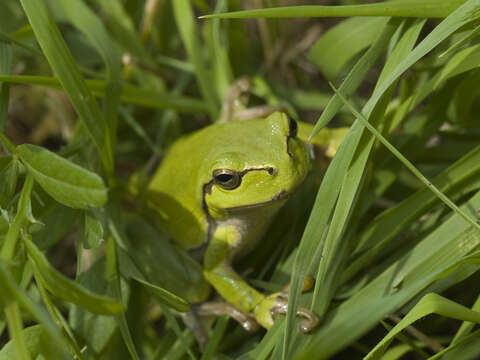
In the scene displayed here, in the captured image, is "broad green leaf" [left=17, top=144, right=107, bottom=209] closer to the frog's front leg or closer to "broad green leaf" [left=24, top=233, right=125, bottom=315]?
"broad green leaf" [left=24, top=233, right=125, bottom=315]

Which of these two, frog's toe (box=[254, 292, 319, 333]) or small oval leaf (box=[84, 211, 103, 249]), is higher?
small oval leaf (box=[84, 211, 103, 249])

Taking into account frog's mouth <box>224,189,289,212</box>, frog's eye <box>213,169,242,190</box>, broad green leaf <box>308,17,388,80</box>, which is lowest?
frog's mouth <box>224,189,289,212</box>

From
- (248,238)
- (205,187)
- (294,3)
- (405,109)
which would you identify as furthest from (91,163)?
(294,3)

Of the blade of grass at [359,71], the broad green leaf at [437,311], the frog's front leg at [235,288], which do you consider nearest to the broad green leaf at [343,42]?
the blade of grass at [359,71]

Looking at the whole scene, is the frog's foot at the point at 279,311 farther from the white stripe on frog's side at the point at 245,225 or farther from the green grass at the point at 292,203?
the white stripe on frog's side at the point at 245,225

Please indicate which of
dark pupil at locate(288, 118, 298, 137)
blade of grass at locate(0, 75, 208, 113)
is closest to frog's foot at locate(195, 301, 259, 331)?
dark pupil at locate(288, 118, 298, 137)

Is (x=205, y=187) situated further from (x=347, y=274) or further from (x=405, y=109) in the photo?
(x=405, y=109)

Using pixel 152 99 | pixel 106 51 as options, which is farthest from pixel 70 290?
pixel 152 99

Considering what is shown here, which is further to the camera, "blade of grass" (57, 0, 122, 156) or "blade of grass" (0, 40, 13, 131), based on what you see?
"blade of grass" (57, 0, 122, 156)
